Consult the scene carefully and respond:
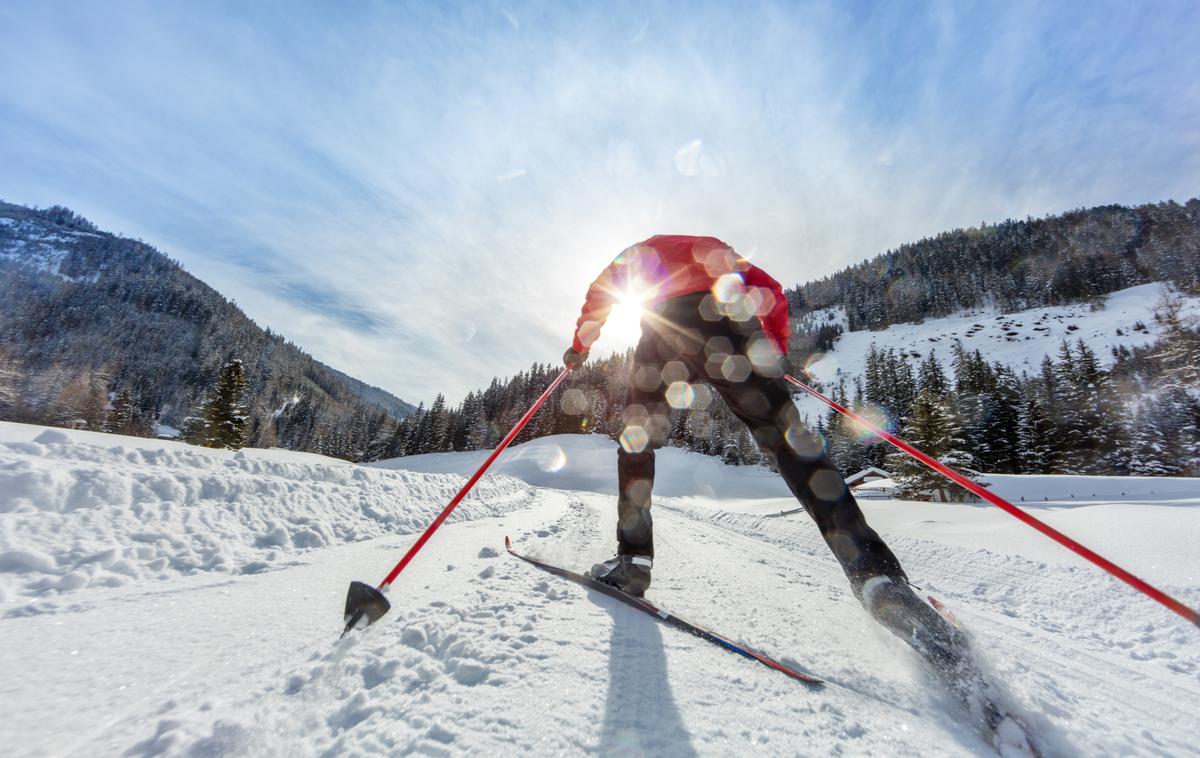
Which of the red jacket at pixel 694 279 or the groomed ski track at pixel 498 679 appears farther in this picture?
the red jacket at pixel 694 279

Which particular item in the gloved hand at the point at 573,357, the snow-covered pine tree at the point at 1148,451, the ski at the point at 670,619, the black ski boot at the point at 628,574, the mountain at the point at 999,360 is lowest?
the ski at the point at 670,619

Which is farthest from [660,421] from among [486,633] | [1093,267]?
[1093,267]

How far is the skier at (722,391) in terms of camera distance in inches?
59.1

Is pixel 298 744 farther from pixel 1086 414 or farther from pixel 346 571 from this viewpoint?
pixel 1086 414

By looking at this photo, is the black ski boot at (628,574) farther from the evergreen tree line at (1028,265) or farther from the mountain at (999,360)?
the evergreen tree line at (1028,265)

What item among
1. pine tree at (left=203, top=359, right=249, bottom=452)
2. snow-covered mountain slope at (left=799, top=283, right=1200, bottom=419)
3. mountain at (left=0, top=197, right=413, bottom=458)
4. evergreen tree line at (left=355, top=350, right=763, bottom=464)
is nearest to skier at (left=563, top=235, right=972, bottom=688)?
pine tree at (left=203, top=359, right=249, bottom=452)

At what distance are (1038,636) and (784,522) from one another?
241 inches

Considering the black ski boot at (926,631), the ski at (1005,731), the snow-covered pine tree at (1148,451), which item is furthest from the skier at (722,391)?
the snow-covered pine tree at (1148,451)

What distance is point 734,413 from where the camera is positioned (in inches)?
91.5

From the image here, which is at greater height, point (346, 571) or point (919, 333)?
point (919, 333)

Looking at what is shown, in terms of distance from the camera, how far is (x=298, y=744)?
2.82 feet

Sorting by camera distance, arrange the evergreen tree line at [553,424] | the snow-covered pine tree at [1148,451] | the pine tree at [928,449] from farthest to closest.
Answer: the evergreen tree line at [553,424] < the snow-covered pine tree at [1148,451] < the pine tree at [928,449]

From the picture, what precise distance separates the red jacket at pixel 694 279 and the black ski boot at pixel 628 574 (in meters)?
1.32

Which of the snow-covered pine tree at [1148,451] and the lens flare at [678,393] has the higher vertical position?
the snow-covered pine tree at [1148,451]
